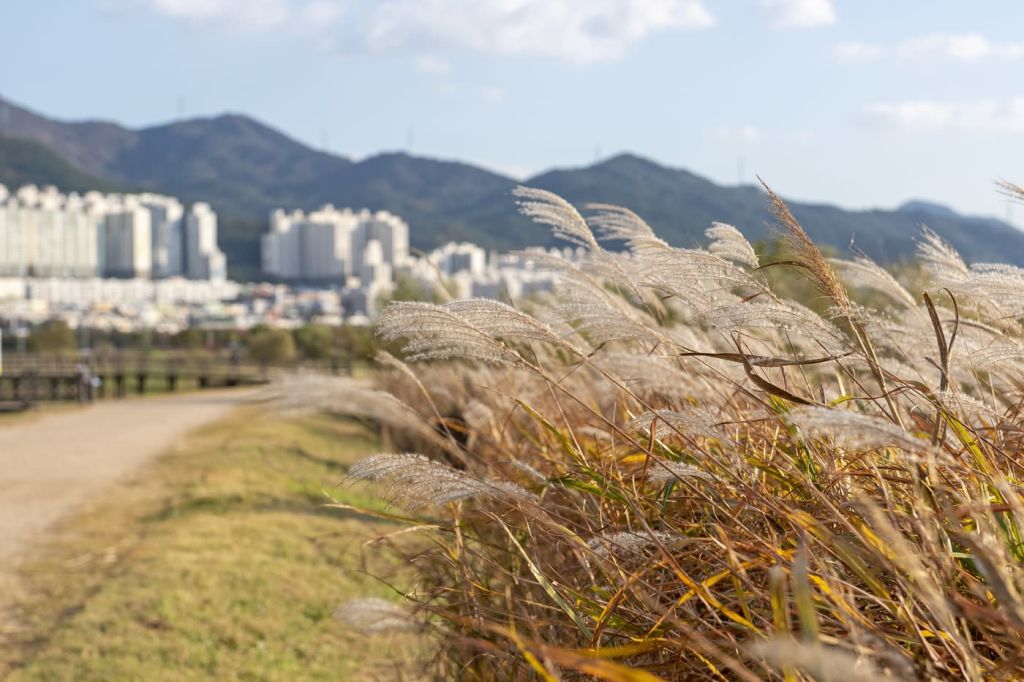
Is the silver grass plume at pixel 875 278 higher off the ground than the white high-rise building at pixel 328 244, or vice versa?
the silver grass plume at pixel 875 278

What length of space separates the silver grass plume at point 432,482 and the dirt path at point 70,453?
1.41m

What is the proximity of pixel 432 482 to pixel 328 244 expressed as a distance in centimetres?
15070

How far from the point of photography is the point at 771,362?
1539 mm

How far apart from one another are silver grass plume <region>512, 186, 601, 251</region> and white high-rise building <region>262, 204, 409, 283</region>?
132835mm

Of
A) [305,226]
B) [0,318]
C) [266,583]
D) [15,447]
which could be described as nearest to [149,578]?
[266,583]

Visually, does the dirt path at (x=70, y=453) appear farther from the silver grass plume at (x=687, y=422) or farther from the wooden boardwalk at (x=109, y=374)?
the wooden boardwalk at (x=109, y=374)

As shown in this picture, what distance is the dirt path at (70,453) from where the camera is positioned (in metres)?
8.59

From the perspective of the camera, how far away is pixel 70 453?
43.3 ft

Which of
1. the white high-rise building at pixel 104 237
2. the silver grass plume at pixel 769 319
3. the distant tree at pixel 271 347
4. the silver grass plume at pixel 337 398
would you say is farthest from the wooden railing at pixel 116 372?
the white high-rise building at pixel 104 237

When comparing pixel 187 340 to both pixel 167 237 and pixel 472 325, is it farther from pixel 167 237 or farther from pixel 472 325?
pixel 167 237

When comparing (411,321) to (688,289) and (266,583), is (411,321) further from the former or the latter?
(266,583)

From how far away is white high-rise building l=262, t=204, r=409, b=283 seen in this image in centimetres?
13762

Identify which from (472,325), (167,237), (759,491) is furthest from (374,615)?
(167,237)

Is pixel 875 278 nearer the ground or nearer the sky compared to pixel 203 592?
nearer the sky
